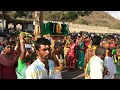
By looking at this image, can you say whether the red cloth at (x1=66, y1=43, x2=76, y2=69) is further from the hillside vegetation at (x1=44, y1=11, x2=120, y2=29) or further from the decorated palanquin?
the hillside vegetation at (x1=44, y1=11, x2=120, y2=29)

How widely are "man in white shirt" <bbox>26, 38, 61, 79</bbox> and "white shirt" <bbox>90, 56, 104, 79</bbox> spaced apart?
381 mm

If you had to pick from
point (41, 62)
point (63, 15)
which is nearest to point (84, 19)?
point (63, 15)

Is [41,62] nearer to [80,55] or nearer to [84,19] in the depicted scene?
[80,55]

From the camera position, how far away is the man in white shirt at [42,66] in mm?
2521

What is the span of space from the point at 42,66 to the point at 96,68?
2.34 ft

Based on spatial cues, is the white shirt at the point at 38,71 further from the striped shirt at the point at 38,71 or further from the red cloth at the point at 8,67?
the red cloth at the point at 8,67

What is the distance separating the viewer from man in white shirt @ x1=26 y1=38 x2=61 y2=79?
2.52 meters

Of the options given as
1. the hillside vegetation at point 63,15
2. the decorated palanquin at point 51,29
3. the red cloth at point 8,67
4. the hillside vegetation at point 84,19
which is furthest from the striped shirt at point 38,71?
the hillside vegetation at point 84,19
